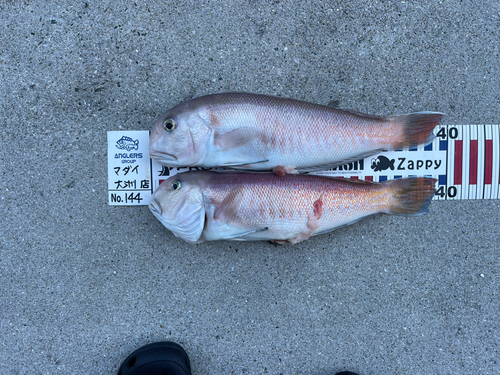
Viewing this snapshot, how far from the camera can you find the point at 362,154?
1920 millimetres

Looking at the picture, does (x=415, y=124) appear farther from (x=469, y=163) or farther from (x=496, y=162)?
(x=496, y=162)

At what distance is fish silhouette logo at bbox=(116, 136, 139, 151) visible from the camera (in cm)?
204

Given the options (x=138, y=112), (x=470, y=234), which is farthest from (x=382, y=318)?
(x=138, y=112)

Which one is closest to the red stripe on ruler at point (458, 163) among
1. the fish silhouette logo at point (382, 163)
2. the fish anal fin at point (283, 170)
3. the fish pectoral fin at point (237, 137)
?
the fish silhouette logo at point (382, 163)

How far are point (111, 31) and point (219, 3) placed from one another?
0.75 meters

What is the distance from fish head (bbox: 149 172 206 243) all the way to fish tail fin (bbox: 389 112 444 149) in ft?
4.22

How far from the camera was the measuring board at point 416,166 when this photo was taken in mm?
2041

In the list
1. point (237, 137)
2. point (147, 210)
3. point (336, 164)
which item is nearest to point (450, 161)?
point (336, 164)

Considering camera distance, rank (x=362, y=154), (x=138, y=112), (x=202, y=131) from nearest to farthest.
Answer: (x=202, y=131), (x=362, y=154), (x=138, y=112)

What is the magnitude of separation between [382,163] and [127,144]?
1.71m

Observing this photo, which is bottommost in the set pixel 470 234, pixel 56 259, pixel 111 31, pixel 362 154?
pixel 56 259

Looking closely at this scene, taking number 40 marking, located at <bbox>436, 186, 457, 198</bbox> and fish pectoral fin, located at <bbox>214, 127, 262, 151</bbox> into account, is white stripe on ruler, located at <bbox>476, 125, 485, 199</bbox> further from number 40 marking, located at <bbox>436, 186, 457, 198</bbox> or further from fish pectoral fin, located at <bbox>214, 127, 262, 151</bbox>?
fish pectoral fin, located at <bbox>214, 127, 262, 151</bbox>

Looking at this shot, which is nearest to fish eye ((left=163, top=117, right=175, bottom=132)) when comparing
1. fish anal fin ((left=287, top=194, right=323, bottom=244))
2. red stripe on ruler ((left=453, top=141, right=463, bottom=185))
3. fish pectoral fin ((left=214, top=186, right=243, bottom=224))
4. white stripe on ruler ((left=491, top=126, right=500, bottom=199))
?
fish pectoral fin ((left=214, top=186, right=243, bottom=224))

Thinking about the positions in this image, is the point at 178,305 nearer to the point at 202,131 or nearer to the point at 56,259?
the point at 56,259
